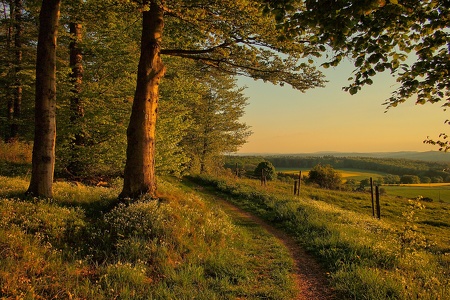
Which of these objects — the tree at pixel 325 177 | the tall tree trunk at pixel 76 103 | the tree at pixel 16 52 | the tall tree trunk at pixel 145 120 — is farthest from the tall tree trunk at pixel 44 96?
the tree at pixel 325 177

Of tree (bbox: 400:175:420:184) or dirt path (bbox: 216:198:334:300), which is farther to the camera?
tree (bbox: 400:175:420:184)

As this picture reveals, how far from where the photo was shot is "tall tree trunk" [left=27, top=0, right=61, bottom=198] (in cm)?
839

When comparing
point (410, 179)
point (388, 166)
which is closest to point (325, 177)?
point (410, 179)

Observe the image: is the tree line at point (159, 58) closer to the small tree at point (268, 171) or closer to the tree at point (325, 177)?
the small tree at point (268, 171)

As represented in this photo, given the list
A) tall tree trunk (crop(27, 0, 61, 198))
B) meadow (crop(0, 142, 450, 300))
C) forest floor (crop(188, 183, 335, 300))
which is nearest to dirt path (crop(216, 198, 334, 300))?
forest floor (crop(188, 183, 335, 300))

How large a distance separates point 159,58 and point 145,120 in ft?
7.49

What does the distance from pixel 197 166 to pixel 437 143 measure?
25329mm

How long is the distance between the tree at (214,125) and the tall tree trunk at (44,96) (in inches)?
859

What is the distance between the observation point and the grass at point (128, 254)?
4.83 m

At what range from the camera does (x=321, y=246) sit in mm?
8438

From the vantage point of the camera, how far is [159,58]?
9992mm

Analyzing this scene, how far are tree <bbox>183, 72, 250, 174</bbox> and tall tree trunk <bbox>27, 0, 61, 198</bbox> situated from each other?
21820mm

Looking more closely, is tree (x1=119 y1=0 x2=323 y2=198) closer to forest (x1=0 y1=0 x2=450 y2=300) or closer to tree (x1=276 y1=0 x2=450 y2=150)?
forest (x1=0 y1=0 x2=450 y2=300)

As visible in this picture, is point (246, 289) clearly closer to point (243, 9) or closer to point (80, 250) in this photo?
point (80, 250)
